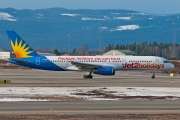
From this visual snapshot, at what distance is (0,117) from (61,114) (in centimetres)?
325

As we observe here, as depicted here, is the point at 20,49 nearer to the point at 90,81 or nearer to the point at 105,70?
the point at 105,70

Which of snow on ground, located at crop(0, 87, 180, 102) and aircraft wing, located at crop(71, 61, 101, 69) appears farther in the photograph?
aircraft wing, located at crop(71, 61, 101, 69)

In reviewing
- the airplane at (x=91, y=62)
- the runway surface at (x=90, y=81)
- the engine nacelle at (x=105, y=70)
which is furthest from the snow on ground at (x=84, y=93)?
the airplane at (x=91, y=62)

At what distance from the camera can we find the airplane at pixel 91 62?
240 ft

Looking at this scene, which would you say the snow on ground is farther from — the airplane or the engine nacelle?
the airplane

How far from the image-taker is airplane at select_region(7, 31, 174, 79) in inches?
2881

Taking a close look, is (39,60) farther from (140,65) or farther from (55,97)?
(55,97)

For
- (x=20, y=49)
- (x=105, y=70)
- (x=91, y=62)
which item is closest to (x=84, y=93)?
(x=105, y=70)

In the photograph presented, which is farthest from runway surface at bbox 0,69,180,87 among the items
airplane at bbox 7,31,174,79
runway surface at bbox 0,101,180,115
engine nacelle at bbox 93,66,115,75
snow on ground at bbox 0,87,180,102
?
runway surface at bbox 0,101,180,115

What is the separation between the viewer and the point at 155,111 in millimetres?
32875

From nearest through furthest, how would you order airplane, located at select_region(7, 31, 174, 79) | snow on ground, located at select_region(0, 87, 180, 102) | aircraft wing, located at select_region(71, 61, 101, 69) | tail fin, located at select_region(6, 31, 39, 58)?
1. snow on ground, located at select_region(0, 87, 180, 102)
2. aircraft wing, located at select_region(71, 61, 101, 69)
3. airplane, located at select_region(7, 31, 174, 79)
4. tail fin, located at select_region(6, 31, 39, 58)

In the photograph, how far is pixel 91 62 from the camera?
243ft

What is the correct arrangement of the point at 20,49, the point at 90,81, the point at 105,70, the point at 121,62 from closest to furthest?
the point at 90,81, the point at 105,70, the point at 121,62, the point at 20,49

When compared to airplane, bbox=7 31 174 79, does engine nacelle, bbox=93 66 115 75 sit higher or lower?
lower
